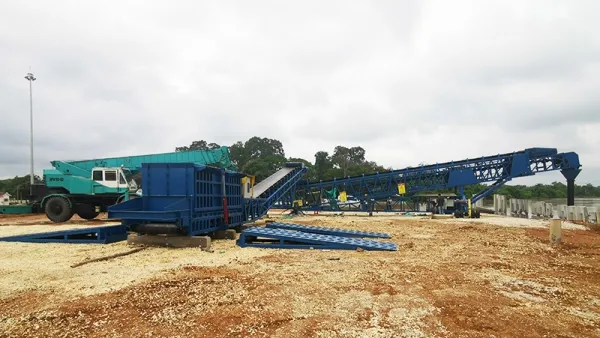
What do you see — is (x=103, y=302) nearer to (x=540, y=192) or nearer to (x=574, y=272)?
(x=574, y=272)

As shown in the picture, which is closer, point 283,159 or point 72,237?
point 72,237

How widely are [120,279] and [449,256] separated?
6990 millimetres

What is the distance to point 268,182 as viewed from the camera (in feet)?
67.5

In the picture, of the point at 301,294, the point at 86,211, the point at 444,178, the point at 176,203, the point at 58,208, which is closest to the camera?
the point at 301,294

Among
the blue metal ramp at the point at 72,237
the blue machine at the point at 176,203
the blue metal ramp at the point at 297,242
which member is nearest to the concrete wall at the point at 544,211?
the blue metal ramp at the point at 297,242

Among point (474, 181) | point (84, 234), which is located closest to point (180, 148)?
point (474, 181)

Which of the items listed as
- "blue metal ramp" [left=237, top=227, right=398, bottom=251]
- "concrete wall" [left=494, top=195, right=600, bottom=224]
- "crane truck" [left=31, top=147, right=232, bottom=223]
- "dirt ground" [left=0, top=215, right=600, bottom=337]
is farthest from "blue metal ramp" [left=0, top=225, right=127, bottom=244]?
"concrete wall" [left=494, top=195, right=600, bottom=224]

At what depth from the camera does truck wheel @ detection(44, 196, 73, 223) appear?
58.9 ft

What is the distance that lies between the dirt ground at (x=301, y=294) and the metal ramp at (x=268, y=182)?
30.8 feet

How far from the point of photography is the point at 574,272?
6.93 meters

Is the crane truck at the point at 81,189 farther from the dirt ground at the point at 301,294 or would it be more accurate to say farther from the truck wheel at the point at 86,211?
the dirt ground at the point at 301,294

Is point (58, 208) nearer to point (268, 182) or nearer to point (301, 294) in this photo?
point (268, 182)

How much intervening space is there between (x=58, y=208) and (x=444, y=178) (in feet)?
77.2

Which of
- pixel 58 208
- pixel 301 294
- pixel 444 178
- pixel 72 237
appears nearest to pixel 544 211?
pixel 444 178
